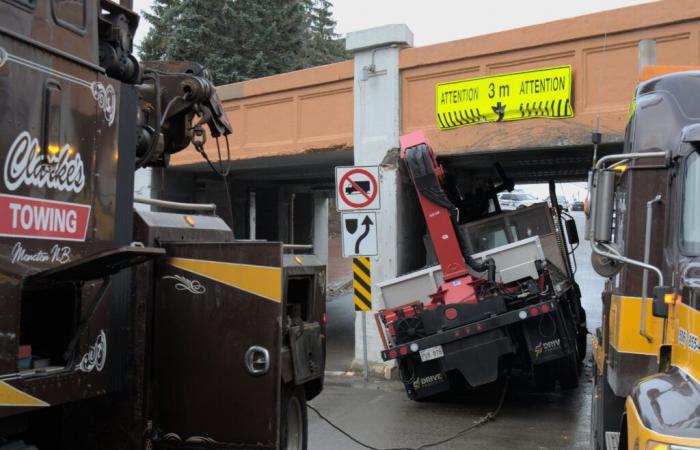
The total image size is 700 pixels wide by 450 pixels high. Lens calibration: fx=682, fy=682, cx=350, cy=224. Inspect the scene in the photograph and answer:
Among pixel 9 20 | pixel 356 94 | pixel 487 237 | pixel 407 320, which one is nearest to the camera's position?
pixel 9 20

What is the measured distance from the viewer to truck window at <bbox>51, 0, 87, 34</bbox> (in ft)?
10.4

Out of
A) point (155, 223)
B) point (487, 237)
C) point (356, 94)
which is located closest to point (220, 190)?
point (356, 94)

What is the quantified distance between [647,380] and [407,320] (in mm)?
5347

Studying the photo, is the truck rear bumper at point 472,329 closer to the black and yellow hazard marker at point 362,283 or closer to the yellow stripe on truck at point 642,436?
the black and yellow hazard marker at point 362,283

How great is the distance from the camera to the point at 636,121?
15.3 feet

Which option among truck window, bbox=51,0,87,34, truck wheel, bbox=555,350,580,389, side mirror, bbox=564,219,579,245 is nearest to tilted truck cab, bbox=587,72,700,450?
truck window, bbox=51,0,87,34

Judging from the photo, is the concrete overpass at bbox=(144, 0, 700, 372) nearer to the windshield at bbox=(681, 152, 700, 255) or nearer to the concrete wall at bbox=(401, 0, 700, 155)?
the concrete wall at bbox=(401, 0, 700, 155)

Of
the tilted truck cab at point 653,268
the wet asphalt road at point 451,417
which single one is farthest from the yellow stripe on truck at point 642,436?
the wet asphalt road at point 451,417

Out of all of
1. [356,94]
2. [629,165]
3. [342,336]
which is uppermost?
[356,94]

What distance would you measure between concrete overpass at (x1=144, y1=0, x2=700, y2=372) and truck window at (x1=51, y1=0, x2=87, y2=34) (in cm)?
743

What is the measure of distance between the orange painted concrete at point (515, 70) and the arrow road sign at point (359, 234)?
1856 millimetres

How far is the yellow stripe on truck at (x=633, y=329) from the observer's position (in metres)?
4.09

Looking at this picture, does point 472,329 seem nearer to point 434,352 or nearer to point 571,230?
point 434,352

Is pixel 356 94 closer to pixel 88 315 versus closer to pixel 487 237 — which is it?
pixel 487 237
